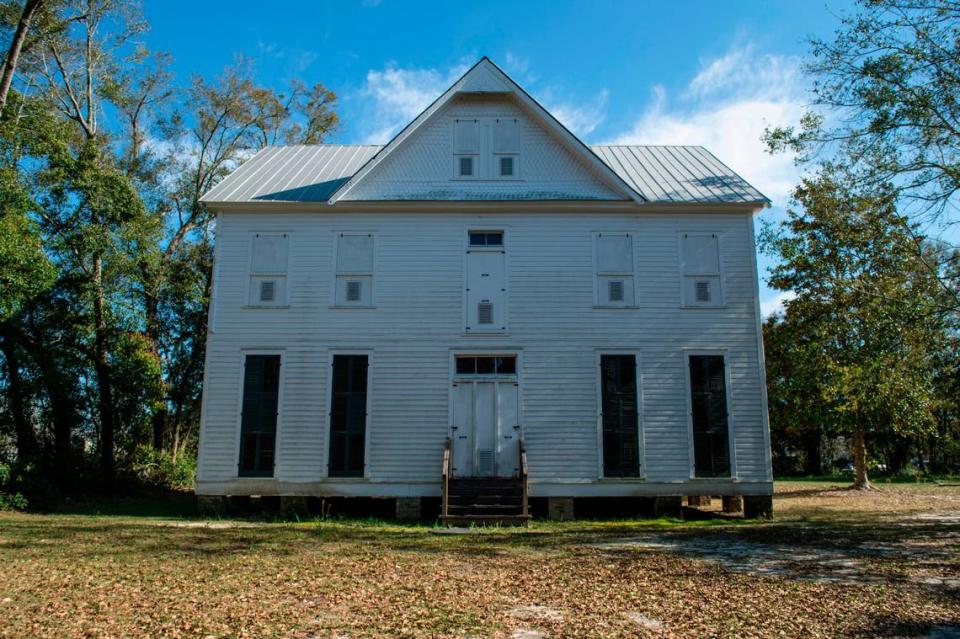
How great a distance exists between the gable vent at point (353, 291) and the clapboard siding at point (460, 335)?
411mm

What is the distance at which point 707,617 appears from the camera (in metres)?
6.40

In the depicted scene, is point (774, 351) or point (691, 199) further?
point (774, 351)

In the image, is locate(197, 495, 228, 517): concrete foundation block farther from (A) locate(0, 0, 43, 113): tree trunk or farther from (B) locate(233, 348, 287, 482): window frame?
(A) locate(0, 0, 43, 113): tree trunk

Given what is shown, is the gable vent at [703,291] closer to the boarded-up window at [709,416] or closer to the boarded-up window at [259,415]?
the boarded-up window at [709,416]

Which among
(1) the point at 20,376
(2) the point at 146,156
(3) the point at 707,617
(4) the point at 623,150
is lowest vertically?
(3) the point at 707,617

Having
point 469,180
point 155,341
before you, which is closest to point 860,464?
point 469,180

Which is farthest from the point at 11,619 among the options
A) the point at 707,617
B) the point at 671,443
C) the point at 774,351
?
the point at 774,351

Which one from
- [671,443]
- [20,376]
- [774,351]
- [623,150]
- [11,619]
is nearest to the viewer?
[11,619]

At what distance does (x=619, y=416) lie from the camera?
1494 cm

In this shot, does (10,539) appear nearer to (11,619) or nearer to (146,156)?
(11,619)

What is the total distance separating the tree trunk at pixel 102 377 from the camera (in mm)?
19156

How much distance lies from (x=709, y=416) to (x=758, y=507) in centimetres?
216

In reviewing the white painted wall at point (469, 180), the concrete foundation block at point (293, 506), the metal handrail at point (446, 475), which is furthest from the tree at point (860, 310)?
the concrete foundation block at point (293, 506)

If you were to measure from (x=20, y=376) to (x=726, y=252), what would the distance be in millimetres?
18019
